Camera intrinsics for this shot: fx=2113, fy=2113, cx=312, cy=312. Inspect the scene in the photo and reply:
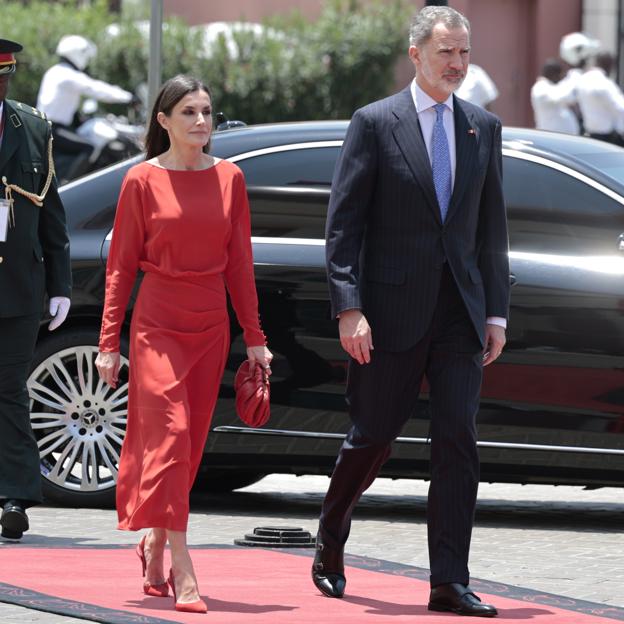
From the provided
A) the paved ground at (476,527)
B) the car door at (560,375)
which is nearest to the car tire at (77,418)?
the paved ground at (476,527)

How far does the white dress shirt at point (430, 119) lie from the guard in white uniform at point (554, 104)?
1423 centimetres

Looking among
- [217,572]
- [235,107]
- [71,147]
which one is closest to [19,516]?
[217,572]

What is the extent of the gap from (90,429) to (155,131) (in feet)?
7.72

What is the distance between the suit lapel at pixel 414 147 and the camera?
6719 mm

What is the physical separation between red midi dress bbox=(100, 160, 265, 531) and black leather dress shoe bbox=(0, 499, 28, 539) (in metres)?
1.30

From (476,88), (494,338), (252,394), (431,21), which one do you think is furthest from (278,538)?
(476,88)

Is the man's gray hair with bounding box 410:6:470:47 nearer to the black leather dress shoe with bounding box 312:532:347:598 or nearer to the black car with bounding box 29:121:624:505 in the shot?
the black leather dress shoe with bounding box 312:532:347:598

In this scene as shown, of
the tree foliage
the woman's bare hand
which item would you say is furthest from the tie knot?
the tree foliage

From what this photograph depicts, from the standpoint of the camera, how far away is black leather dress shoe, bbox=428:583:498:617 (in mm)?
6574

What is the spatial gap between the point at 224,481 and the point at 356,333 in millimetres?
3395

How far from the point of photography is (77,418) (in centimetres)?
912

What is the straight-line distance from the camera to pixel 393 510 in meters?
9.43

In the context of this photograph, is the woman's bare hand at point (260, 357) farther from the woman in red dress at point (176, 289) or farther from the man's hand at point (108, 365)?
the man's hand at point (108, 365)

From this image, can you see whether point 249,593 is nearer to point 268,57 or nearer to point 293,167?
point 293,167
